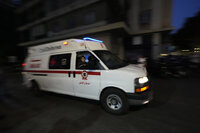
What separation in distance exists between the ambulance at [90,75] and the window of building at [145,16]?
397 inches

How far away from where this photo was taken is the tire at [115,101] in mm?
2982

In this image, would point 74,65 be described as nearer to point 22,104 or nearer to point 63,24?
point 22,104

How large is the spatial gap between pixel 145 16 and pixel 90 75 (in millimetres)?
11534

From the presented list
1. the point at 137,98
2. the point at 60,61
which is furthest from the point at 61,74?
the point at 137,98

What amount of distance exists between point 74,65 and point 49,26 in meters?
15.9

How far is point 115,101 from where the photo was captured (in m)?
3.14

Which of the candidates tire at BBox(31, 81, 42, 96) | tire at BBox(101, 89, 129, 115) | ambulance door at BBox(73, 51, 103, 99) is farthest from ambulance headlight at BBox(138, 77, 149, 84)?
tire at BBox(31, 81, 42, 96)

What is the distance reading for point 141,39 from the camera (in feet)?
38.7

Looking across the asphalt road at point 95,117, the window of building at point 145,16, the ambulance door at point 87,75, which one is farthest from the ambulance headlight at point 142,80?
the window of building at point 145,16

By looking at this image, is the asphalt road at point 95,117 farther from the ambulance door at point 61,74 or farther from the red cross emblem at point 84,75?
the red cross emblem at point 84,75

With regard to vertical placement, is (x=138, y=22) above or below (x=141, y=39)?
above

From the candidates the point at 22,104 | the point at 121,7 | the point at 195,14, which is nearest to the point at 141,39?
the point at 121,7

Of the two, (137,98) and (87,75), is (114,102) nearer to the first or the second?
(137,98)

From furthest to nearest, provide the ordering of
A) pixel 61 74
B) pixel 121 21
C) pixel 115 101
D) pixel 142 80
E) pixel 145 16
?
pixel 145 16 < pixel 121 21 < pixel 61 74 < pixel 115 101 < pixel 142 80
